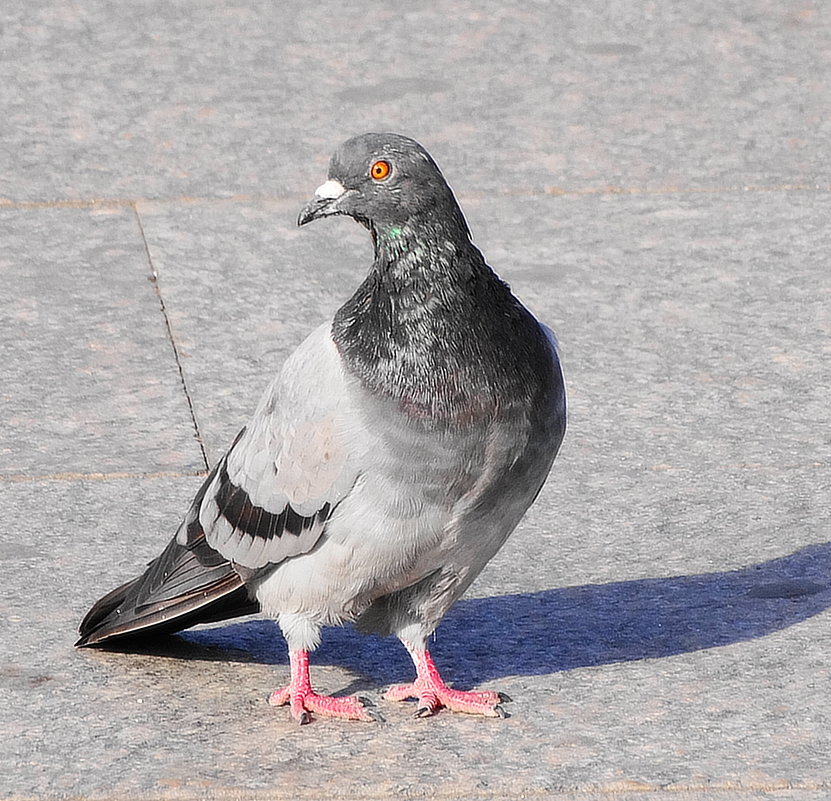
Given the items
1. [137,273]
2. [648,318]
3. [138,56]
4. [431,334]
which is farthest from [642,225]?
[431,334]

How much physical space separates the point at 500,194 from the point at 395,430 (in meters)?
4.39

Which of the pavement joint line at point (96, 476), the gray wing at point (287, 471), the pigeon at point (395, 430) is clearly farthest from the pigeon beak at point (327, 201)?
the pavement joint line at point (96, 476)

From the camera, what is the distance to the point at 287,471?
4301mm

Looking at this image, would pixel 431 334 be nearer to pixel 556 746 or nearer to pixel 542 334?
pixel 542 334

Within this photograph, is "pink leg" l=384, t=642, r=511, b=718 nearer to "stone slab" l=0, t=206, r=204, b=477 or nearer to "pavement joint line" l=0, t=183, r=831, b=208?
"stone slab" l=0, t=206, r=204, b=477

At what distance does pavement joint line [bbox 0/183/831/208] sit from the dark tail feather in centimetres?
375

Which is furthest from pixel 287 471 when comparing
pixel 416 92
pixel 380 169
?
pixel 416 92

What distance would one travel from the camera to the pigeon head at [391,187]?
413cm

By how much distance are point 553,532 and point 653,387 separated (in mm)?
1175

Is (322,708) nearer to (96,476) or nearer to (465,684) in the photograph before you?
(465,684)

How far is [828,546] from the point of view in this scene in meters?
5.41

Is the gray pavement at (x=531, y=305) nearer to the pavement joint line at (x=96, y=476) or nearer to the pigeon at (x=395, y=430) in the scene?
the pavement joint line at (x=96, y=476)

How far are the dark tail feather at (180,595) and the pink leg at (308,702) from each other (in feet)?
0.78

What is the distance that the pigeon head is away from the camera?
13.5 feet
